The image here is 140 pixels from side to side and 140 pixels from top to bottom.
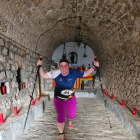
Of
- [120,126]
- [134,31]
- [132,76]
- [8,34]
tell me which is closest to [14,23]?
[8,34]

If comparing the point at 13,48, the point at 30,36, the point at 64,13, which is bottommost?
the point at 13,48

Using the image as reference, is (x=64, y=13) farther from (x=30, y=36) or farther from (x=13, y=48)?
(x=13, y=48)

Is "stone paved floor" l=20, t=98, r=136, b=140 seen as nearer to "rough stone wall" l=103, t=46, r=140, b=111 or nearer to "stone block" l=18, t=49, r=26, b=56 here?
"rough stone wall" l=103, t=46, r=140, b=111

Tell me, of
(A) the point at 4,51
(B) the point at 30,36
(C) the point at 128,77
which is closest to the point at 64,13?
(B) the point at 30,36

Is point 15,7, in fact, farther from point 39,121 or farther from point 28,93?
point 39,121

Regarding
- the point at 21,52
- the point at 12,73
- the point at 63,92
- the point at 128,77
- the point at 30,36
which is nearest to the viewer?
the point at 63,92

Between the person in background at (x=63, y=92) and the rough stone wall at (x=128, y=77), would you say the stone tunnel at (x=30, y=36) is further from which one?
the person in background at (x=63, y=92)

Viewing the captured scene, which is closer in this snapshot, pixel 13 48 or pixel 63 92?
pixel 63 92

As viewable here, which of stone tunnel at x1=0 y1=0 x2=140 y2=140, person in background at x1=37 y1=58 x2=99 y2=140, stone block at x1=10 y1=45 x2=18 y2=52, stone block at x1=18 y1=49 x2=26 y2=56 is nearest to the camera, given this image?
person in background at x1=37 y1=58 x2=99 y2=140

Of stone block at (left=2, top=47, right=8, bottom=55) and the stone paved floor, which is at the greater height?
stone block at (left=2, top=47, right=8, bottom=55)

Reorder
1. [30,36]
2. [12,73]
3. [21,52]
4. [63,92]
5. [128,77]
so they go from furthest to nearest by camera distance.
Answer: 1. [30,36]
2. [128,77]
3. [21,52]
4. [12,73]
5. [63,92]

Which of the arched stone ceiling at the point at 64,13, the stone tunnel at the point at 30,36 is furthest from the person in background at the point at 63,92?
the arched stone ceiling at the point at 64,13

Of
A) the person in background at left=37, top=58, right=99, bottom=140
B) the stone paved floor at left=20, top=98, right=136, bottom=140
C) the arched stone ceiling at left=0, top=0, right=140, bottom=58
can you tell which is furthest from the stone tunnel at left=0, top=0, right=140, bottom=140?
the person in background at left=37, top=58, right=99, bottom=140

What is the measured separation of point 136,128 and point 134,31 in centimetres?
228
